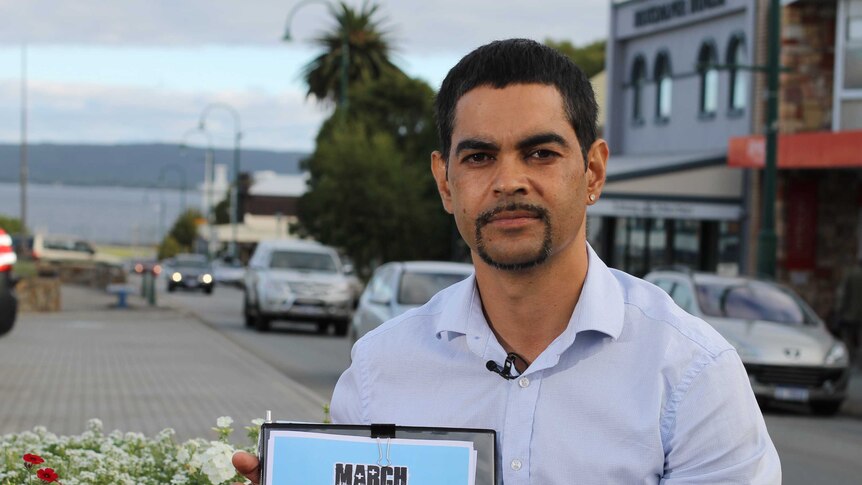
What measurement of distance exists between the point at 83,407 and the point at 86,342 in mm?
11220

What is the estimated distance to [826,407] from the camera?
A: 57.1 ft

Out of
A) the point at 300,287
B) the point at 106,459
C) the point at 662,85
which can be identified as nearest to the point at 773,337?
the point at 106,459

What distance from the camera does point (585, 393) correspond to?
2809 millimetres

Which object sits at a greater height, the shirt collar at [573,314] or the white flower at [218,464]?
the shirt collar at [573,314]

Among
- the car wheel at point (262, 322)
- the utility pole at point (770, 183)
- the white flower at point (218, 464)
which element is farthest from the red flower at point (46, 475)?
the car wheel at point (262, 322)

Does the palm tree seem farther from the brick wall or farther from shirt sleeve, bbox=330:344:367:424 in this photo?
shirt sleeve, bbox=330:344:367:424

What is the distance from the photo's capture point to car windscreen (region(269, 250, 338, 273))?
2969cm

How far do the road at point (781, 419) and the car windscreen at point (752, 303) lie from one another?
→ 1077mm

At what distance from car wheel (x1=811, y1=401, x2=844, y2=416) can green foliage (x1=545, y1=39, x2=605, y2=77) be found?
161 ft

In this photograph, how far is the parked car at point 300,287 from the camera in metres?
28.8

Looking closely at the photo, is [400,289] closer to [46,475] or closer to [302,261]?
[302,261]

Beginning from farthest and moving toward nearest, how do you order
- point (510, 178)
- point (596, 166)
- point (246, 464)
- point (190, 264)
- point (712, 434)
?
point (190, 264) < point (596, 166) < point (246, 464) < point (510, 178) < point (712, 434)

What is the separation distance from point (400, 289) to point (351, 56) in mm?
64223

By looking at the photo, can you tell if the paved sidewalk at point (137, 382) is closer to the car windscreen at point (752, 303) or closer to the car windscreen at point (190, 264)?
the car windscreen at point (752, 303)
